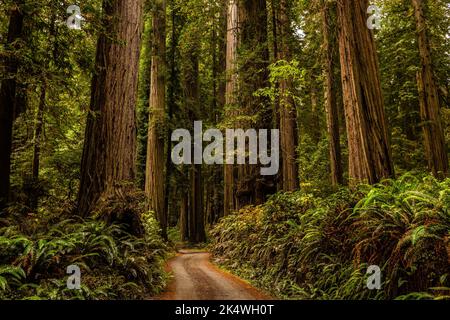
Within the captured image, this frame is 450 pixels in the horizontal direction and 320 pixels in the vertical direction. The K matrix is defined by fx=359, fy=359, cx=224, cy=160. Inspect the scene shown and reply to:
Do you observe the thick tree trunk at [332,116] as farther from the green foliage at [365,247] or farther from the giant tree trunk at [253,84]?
the green foliage at [365,247]

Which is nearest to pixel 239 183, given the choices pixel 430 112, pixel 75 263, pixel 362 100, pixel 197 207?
pixel 362 100

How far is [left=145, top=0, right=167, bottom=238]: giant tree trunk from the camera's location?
A: 1598 cm

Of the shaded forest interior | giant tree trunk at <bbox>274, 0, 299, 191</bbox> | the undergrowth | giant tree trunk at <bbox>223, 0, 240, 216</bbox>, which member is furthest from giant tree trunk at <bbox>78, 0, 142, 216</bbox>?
giant tree trunk at <bbox>274, 0, 299, 191</bbox>

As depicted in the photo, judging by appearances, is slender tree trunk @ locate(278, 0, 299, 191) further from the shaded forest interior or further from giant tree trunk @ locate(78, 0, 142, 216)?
giant tree trunk @ locate(78, 0, 142, 216)

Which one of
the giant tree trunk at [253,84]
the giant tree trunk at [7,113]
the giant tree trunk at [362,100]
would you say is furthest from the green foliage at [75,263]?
the giant tree trunk at [253,84]

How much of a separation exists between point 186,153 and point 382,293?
1848cm

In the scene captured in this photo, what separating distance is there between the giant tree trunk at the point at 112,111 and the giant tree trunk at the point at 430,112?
9524mm

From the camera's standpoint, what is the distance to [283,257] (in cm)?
693

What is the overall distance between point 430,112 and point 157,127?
1099 centimetres

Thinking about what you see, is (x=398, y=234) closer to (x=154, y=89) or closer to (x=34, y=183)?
(x=34, y=183)

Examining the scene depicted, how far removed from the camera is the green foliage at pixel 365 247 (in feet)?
13.8

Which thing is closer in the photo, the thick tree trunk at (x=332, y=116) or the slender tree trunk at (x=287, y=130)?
the thick tree trunk at (x=332, y=116)

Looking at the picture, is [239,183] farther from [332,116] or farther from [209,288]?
[209,288]

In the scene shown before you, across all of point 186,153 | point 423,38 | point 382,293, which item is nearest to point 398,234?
point 382,293
